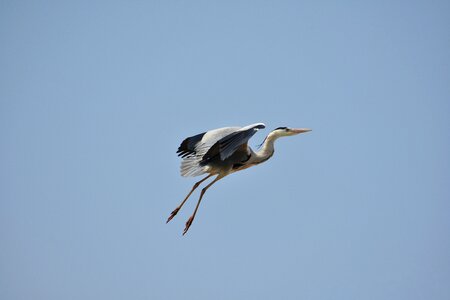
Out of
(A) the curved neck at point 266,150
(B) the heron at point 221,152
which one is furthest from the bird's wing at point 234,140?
(A) the curved neck at point 266,150

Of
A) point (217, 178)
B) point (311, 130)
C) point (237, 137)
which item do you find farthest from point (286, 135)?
point (237, 137)

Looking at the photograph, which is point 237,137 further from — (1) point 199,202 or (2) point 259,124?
(1) point 199,202

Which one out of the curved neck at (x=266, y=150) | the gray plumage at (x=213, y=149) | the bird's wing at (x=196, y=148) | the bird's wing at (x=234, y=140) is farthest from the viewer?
the curved neck at (x=266, y=150)

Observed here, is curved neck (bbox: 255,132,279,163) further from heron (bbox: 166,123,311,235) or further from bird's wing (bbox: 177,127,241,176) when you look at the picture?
Answer: bird's wing (bbox: 177,127,241,176)

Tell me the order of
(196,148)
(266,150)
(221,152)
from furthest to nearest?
(266,150) → (196,148) → (221,152)

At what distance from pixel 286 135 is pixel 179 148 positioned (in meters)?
1.81

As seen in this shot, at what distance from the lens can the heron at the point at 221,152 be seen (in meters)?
9.88

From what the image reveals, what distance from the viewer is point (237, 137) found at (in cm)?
984

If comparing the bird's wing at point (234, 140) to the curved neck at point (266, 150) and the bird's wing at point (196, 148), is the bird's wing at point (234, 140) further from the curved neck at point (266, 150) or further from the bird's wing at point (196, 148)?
the curved neck at point (266, 150)

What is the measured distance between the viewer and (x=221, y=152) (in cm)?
960

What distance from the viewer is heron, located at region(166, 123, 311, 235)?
32.4 ft

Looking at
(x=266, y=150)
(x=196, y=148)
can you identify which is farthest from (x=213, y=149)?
(x=266, y=150)

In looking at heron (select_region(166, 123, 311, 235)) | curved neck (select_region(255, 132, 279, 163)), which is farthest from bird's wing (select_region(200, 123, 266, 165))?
curved neck (select_region(255, 132, 279, 163))

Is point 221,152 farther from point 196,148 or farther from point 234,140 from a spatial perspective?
point 196,148
